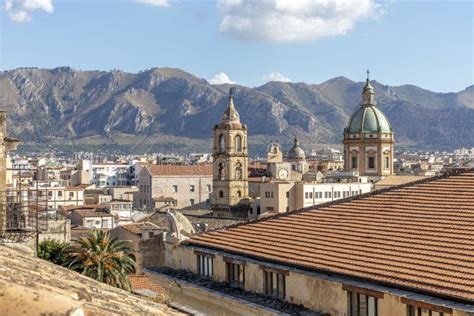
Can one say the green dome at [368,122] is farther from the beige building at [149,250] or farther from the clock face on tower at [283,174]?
the beige building at [149,250]

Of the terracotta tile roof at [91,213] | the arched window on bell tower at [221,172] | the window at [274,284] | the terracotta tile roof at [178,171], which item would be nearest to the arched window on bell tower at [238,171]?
the arched window on bell tower at [221,172]

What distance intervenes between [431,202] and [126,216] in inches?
2982

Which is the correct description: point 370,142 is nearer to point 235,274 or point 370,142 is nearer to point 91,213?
point 91,213

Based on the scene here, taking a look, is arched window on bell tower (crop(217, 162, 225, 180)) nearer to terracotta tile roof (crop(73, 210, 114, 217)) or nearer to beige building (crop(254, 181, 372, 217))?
beige building (crop(254, 181, 372, 217))

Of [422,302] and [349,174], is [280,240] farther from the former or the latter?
[349,174]

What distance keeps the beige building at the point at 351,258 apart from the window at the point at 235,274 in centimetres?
3

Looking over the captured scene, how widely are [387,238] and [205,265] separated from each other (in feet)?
18.4

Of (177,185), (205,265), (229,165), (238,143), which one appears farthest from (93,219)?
(205,265)

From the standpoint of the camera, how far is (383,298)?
1340 cm

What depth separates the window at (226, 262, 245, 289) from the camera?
59.1ft

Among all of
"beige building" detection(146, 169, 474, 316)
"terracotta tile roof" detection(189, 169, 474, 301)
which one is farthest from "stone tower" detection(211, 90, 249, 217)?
"terracotta tile roof" detection(189, 169, 474, 301)

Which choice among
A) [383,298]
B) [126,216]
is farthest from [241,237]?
[126,216]

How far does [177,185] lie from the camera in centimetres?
12088

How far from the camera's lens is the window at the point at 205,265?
19.6m
